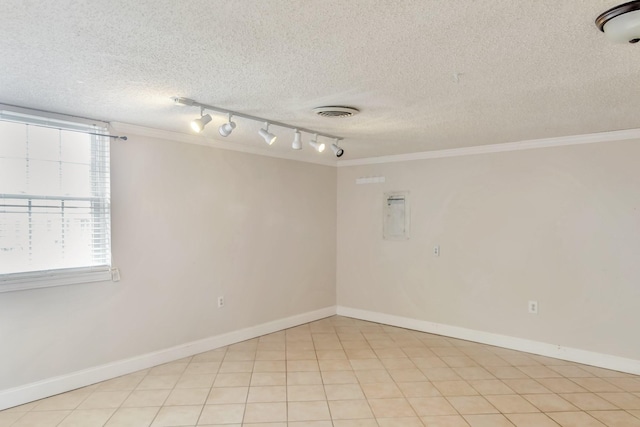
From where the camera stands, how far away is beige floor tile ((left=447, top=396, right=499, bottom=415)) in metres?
2.79

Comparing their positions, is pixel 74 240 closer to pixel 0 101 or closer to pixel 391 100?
pixel 0 101

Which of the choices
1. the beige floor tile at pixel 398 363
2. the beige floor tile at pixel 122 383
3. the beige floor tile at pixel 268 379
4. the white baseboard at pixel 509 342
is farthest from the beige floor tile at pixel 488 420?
the beige floor tile at pixel 122 383

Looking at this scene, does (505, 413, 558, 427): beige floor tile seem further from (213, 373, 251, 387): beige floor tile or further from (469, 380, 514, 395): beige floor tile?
(213, 373, 251, 387): beige floor tile

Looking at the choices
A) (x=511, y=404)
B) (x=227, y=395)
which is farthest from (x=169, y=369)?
(x=511, y=404)

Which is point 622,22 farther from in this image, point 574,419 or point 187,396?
point 187,396

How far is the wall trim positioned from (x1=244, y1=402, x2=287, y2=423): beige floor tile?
10.9 feet

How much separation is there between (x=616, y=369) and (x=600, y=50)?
3.16m

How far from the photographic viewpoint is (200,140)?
12.9 feet

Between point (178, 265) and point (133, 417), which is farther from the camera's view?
point (178, 265)

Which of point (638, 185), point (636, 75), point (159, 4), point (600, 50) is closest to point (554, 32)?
point (600, 50)

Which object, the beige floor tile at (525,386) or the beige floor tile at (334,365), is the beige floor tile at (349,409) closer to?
the beige floor tile at (334,365)

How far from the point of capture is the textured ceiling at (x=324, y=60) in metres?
1.52

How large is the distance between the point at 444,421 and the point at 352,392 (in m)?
0.74

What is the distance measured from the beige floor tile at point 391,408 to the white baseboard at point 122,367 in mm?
1894
